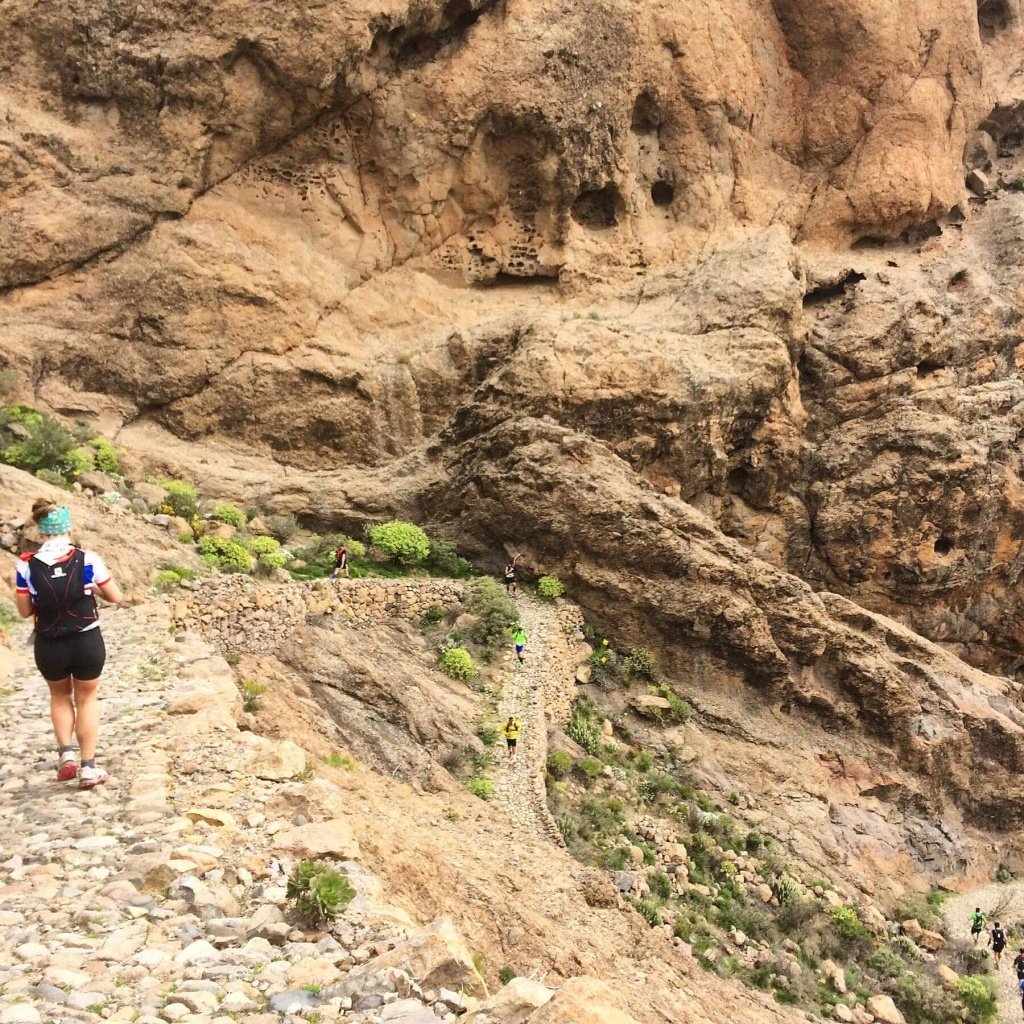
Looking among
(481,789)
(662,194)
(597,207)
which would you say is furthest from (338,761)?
(662,194)

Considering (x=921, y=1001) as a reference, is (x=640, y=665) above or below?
above

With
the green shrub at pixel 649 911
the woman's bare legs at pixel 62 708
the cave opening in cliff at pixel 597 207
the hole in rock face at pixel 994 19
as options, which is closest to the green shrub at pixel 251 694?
the woman's bare legs at pixel 62 708

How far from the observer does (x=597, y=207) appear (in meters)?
29.6

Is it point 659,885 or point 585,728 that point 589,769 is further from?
point 659,885

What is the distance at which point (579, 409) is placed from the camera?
23.8 m

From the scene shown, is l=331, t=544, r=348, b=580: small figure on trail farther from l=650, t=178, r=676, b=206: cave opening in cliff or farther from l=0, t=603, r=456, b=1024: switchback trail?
l=650, t=178, r=676, b=206: cave opening in cliff

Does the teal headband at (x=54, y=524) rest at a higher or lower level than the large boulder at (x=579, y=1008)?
higher

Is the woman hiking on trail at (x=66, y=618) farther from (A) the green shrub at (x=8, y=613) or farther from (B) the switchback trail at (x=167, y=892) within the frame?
(A) the green shrub at (x=8, y=613)

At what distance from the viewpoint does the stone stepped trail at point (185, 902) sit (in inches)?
185

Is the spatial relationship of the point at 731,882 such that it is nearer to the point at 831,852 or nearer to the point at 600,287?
the point at 831,852

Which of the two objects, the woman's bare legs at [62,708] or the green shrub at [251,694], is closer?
the woman's bare legs at [62,708]

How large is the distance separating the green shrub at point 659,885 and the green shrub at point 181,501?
1284 centimetres

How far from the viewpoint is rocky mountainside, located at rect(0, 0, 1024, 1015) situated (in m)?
22.0

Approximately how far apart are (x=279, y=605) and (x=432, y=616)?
4.74 m
